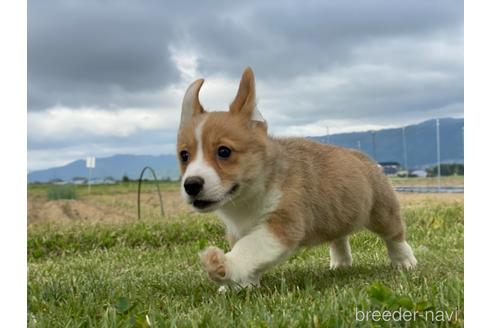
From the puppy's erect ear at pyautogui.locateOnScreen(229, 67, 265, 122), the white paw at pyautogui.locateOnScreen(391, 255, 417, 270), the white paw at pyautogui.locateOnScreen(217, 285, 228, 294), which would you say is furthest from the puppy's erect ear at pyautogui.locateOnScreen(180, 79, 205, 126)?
the white paw at pyautogui.locateOnScreen(391, 255, 417, 270)

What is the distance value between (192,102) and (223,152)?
41cm

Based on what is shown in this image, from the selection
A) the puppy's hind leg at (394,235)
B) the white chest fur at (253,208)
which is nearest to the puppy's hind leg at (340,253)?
the puppy's hind leg at (394,235)

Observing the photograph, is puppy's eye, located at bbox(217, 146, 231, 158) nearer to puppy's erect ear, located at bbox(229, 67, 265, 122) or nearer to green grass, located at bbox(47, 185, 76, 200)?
puppy's erect ear, located at bbox(229, 67, 265, 122)

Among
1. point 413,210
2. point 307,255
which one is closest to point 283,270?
point 307,255

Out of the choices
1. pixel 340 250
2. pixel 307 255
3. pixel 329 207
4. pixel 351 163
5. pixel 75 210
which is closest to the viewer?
pixel 329 207

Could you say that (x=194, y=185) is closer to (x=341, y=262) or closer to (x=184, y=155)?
(x=184, y=155)

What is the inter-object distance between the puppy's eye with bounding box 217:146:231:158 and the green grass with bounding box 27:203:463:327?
70cm

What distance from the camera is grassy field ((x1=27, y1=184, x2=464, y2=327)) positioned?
2.53m

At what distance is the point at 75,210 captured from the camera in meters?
13.0

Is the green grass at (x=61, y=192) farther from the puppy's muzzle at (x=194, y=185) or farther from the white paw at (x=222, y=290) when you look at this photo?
the puppy's muzzle at (x=194, y=185)

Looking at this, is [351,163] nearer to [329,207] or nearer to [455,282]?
[329,207]

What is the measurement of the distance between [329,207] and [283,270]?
27.9 inches

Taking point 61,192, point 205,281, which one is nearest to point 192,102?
point 205,281

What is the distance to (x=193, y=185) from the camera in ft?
9.55
